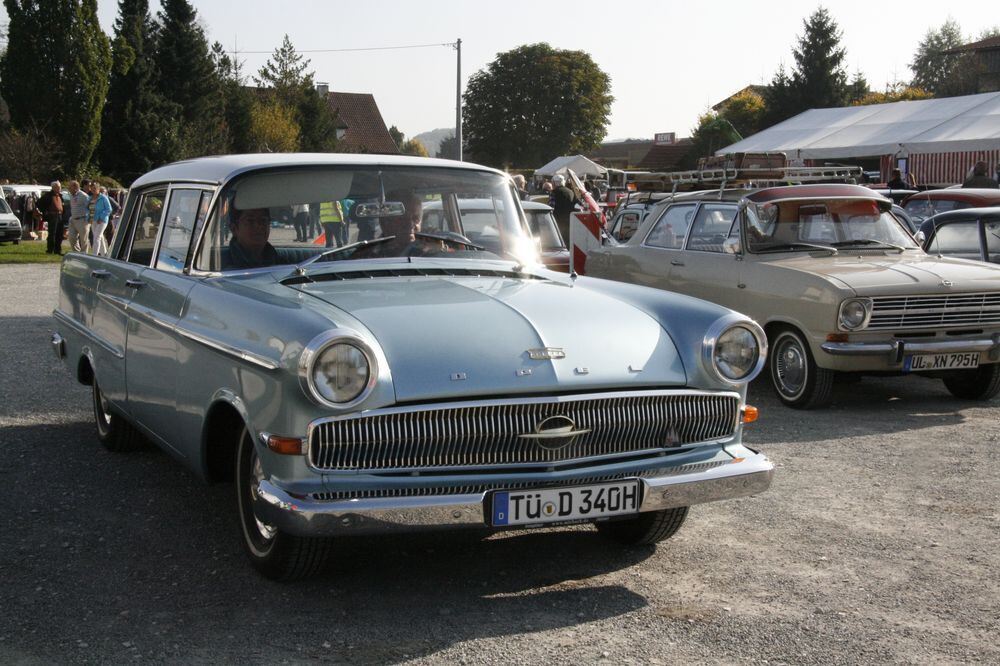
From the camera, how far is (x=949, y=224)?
Answer: 11141mm

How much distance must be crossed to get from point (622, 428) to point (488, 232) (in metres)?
1.70

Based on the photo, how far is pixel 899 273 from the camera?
28.1 feet

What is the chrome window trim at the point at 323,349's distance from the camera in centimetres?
398

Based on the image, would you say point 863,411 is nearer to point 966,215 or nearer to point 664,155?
point 966,215

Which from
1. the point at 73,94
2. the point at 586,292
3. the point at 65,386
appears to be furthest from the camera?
the point at 73,94

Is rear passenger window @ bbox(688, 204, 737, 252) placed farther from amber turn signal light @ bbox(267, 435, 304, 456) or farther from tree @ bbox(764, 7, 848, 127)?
tree @ bbox(764, 7, 848, 127)

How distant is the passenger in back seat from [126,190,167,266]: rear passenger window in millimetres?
900

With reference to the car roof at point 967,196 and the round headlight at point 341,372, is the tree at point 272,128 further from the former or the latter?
the round headlight at point 341,372

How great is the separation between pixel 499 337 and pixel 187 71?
192 feet

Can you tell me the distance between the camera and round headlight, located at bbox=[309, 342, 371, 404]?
158 inches

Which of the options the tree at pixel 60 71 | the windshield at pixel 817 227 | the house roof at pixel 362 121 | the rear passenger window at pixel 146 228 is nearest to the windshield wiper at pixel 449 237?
the rear passenger window at pixel 146 228

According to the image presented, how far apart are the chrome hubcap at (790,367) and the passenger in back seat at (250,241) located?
4717 millimetres

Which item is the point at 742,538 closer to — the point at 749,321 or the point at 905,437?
the point at 749,321

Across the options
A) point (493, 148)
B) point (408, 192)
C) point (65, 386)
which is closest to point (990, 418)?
point (408, 192)
